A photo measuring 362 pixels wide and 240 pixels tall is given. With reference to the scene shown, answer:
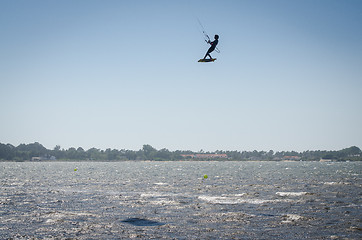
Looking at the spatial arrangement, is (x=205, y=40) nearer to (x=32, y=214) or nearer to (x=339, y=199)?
(x=32, y=214)

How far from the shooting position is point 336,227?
76.9 feet

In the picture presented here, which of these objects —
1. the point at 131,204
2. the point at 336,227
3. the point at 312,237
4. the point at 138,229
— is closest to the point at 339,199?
the point at 336,227

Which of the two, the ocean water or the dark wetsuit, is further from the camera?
the dark wetsuit

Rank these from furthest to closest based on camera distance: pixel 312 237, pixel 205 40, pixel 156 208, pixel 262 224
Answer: pixel 156 208 → pixel 262 224 → pixel 205 40 → pixel 312 237

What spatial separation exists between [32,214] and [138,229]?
11.3 metres

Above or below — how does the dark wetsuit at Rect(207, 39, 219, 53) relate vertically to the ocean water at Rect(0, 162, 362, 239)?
above

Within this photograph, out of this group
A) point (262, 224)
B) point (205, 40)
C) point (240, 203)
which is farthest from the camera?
point (240, 203)

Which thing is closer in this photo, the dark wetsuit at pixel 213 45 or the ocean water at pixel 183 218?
the ocean water at pixel 183 218

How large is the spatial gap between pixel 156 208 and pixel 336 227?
15.4 m

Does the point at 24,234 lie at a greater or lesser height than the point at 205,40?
lesser

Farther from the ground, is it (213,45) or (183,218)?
(213,45)

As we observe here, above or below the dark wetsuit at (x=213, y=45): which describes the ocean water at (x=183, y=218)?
below

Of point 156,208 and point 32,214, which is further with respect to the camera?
point 156,208

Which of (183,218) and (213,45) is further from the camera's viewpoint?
(183,218)
